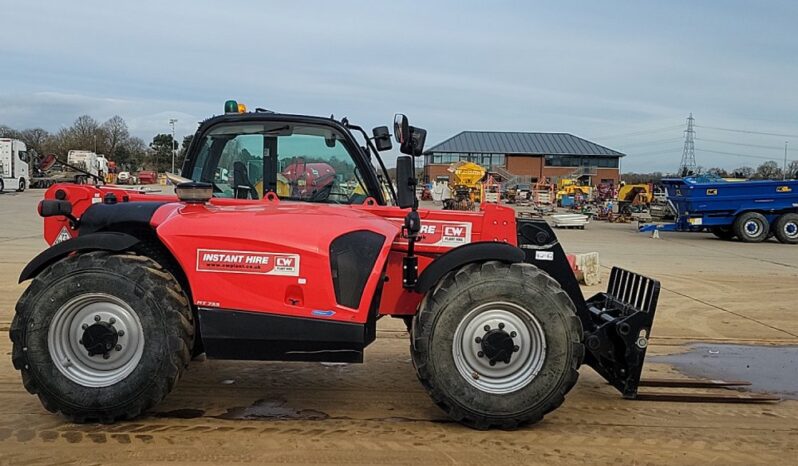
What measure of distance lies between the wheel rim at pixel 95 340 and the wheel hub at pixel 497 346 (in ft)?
6.99

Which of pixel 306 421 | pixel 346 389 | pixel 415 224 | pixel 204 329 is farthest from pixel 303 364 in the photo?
pixel 415 224

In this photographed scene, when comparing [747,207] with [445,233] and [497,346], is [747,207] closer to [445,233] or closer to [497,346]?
[445,233]

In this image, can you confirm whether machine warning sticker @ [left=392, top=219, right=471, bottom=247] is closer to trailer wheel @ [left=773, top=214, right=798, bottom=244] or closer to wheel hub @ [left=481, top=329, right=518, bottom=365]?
wheel hub @ [left=481, top=329, right=518, bottom=365]

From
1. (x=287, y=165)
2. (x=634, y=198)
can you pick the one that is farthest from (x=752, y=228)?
(x=287, y=165)

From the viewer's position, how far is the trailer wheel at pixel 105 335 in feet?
13.5

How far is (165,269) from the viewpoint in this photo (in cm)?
431

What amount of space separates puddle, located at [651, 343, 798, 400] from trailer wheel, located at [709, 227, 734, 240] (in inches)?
631

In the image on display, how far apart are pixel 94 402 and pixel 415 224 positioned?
2256mm

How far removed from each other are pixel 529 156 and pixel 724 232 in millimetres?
60419

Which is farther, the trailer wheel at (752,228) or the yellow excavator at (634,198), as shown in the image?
the yellow excavator at (634,198)

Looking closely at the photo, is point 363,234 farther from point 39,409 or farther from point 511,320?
point 39,409

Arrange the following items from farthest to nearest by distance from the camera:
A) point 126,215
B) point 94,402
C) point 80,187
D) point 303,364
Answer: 1. point 303,364
2. point 80,187
3. point 126,215
4. point 94,402

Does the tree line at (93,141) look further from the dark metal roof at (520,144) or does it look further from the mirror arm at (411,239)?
the mirror arm at (411,239)

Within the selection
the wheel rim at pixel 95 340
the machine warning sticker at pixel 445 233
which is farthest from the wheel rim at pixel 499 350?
the wheel rim at pixel 95 340
